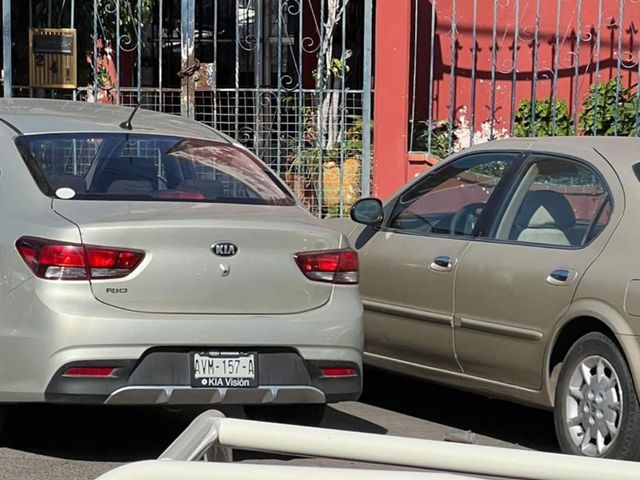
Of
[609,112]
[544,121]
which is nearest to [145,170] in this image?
[544,121]

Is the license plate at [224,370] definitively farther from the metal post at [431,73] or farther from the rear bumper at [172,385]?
the metal post at [431,73]

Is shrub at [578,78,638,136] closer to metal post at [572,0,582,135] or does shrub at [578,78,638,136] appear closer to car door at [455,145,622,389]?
metal post at [572,0,582,135]

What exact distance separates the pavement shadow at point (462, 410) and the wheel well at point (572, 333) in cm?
64

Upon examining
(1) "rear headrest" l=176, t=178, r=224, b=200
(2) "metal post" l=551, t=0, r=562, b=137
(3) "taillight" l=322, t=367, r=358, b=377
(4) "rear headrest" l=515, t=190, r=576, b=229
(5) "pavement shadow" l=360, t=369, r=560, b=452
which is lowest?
(5) "pavement shadow" l=360, t=369, r=560, b=452

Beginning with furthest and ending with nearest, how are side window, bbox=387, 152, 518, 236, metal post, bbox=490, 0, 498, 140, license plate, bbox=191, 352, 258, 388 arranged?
metal post, bbox=490, 0, 498, 140 < side window, bbox=387, 152, 518, 236 < license plate, bbox=191, 352, 258, 388

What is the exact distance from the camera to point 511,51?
12.1 m

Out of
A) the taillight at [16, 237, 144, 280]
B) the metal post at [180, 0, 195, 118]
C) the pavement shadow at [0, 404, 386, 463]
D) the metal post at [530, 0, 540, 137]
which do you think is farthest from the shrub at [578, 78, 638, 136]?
the taillight at [16, 237, 144, 280]

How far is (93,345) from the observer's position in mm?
4988

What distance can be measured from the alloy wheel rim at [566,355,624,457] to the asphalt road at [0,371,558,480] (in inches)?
29.8

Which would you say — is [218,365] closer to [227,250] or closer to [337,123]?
[227,250]

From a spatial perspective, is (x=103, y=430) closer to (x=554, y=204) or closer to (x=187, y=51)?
(x=554, y=204)

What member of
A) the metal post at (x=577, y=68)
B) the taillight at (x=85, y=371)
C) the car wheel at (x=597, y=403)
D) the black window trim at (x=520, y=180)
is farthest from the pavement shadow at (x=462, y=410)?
the metal post at (x=577, y=68)

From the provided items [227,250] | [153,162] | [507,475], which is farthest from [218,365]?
[507,475]

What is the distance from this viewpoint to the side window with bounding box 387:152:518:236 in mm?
6469
